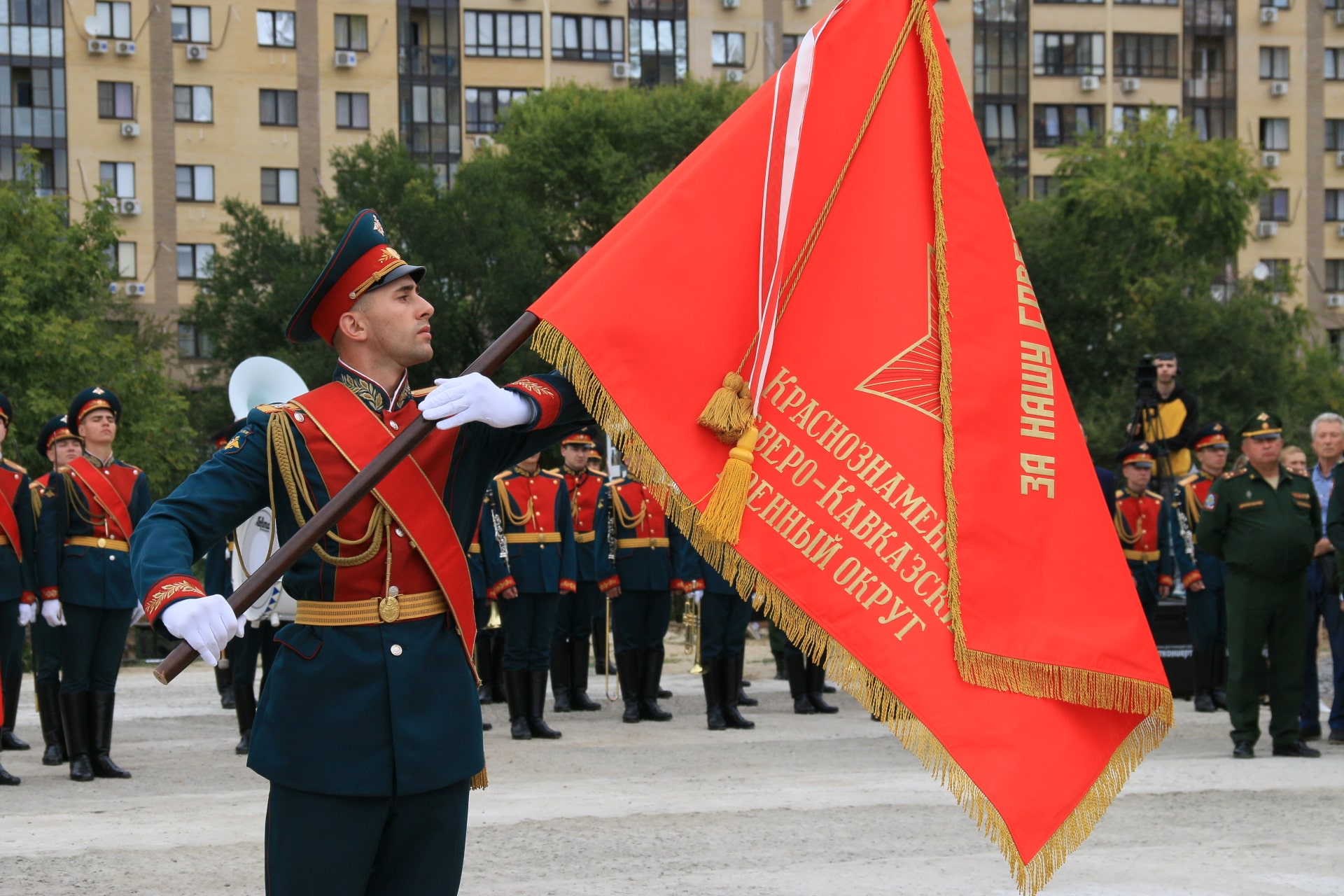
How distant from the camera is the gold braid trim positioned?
416 cm

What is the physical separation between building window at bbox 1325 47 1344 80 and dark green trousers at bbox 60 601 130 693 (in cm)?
5757

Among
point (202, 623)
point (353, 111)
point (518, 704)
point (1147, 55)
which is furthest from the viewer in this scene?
point (1147, 55)

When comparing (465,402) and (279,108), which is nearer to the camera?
(465,402)

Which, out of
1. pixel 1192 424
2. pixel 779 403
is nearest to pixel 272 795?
pixel 779 403

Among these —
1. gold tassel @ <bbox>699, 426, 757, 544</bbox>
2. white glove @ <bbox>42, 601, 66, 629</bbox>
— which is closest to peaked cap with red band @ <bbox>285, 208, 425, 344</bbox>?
gold tassel @ <bbox>699, 426, 757, 544</bbox>

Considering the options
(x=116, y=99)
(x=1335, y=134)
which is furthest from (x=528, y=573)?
(x=1335, y=134)

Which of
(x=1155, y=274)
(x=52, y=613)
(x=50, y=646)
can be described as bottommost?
(x=50, y=646)

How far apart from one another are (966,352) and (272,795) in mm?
2150

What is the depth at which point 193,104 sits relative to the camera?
51.5m

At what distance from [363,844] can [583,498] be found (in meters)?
10.9

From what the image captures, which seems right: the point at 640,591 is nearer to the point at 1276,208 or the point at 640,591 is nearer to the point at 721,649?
the point at 721,649

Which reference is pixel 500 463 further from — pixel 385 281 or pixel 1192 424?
pixel 1192 424

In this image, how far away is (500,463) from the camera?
13.7ft

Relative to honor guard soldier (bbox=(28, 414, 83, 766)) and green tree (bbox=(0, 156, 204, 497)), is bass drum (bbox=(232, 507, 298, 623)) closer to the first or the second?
honor guard soldier (bbox=(28, 414, 83, 766))
